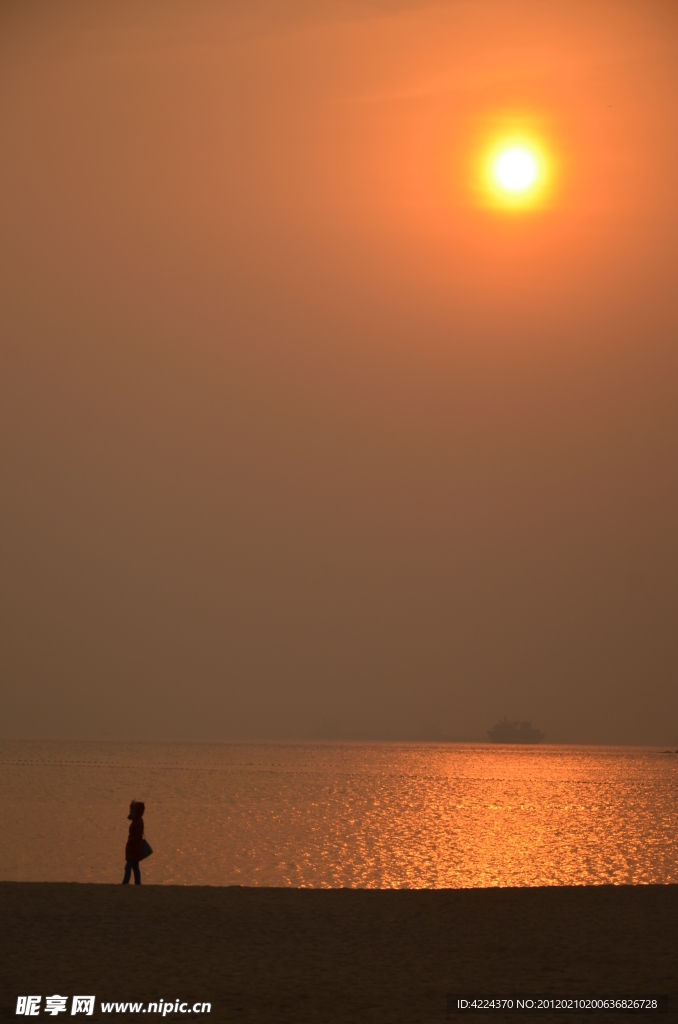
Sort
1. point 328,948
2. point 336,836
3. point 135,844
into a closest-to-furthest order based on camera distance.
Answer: point 328,948
point 135,844
point 336,836

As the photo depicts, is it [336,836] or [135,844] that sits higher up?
[336,836]

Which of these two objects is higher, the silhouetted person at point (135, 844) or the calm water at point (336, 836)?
the calm water at point (336, 836)

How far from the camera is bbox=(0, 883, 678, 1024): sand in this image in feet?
40.4

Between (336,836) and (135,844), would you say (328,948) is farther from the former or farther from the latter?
(336,836)

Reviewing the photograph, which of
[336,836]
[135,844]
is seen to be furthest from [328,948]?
[336,836]

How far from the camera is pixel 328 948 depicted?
49.3 ft

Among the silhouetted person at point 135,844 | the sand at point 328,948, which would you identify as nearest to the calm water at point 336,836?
the silhouetted person at point 135,844

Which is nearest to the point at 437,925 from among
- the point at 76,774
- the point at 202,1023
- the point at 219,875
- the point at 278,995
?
the point at 278,995

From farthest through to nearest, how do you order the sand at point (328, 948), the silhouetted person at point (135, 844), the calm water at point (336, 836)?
the calm water at point (336, 836) → the silhouetted person at point (135, 844) → the sand at point (328, 948)

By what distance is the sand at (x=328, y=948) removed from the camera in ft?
40.4

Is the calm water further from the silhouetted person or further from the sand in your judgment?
the sand

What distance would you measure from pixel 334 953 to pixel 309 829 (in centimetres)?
4295

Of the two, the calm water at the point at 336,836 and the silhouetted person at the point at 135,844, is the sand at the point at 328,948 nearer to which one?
the silhouetted person at the point at 135,844

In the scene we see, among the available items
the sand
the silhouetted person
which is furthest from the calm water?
the sand
